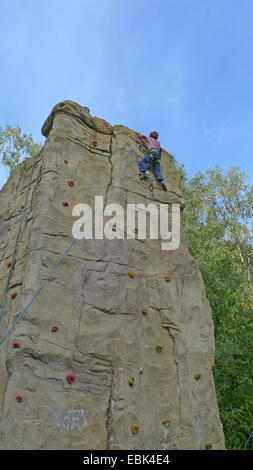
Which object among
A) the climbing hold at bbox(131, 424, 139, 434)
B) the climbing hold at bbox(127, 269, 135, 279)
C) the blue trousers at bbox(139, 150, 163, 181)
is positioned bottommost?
the climbing hold at bbox(131, 424, 139, 434)

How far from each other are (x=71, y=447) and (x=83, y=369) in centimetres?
71

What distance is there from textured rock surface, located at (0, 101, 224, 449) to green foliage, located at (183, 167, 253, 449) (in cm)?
283

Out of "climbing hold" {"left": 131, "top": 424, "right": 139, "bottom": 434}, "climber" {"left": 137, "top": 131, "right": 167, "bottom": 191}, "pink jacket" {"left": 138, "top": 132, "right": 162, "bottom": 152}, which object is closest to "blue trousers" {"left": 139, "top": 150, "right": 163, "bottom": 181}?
"climber" {"left": 137, "top": 131, "right": 167, "bottom": 191}

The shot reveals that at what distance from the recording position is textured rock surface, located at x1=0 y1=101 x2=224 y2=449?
11.6 feet

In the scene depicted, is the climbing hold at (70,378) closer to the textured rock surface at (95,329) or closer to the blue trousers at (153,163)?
the textured rock surface at (95,329)

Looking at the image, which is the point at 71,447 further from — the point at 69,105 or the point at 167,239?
the point at 69,105

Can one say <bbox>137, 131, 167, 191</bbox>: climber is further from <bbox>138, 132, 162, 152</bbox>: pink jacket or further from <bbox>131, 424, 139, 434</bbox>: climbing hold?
<bbox>131, 424, 139, 434</bbox>: climbing hold

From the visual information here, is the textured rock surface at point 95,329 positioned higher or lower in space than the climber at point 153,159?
lower

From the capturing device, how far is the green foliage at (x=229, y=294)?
8.82m

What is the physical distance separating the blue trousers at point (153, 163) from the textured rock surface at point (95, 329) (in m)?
0.23

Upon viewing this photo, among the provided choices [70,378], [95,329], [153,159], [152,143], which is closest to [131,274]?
[95,329]

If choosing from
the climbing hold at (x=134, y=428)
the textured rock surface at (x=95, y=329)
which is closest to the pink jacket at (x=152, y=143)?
the textured rock surface at (x=95, y=329)
